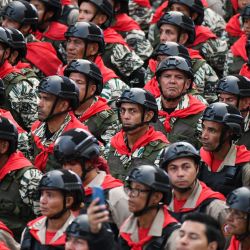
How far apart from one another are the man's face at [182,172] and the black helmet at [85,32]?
12.2 feet

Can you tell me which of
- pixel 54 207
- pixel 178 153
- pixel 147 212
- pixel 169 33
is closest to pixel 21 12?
pixel 169 33

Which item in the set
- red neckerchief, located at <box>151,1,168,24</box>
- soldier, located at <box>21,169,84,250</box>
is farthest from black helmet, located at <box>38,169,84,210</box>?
red neckerchief, located at <box>151,1,168,24</box>

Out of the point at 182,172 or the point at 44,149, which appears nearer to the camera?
the point at 182,172

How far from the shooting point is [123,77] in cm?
1972

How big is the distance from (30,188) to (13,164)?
36 cm

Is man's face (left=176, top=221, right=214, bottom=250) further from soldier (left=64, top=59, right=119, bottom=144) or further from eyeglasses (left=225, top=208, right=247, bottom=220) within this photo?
soldier (left=64, top=59, right=119, bottom=144)

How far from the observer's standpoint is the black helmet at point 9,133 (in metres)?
15.8

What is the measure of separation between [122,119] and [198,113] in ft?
4.51

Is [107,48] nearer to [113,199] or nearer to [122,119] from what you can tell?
[122,119]

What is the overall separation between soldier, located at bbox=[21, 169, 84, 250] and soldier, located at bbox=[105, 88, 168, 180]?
1966 millimetres

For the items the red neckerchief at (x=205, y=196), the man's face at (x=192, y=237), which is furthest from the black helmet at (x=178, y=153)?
the man's face at (x=192, y=237)

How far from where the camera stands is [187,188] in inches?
591

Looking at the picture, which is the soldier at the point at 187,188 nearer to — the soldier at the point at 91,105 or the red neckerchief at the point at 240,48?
the soldier at the point at 91,105

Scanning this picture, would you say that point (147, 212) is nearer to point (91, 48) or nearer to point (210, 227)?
point (210, 227)
